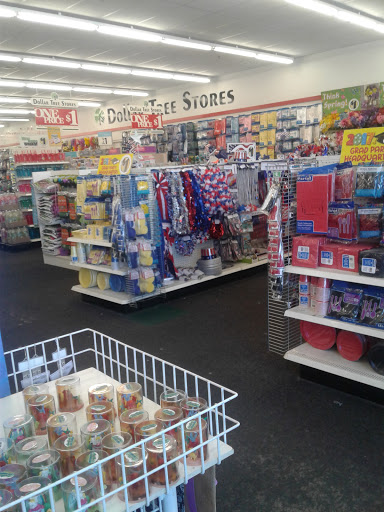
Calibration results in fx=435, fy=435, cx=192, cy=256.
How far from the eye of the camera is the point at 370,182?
2604 mm

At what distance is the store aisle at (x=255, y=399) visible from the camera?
2.12 m

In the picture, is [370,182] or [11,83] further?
[11,83]

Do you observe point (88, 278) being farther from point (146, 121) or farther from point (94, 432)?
point (146, 121)

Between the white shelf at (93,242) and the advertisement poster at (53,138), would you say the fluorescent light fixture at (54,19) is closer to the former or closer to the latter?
the white shelf at (93,242)

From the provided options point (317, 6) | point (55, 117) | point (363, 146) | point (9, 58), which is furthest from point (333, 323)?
point (9, 58)

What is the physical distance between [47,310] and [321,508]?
13.1 ft

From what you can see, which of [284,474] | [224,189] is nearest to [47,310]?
[224,189]

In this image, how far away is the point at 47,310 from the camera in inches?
205

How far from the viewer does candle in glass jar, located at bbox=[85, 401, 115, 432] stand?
1227 millimetres

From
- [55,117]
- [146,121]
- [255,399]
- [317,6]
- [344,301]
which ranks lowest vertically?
[255,399]

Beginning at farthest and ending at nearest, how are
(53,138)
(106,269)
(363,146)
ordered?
(53,138) → (106,269) → (363,146)

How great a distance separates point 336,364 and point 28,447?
2249mm

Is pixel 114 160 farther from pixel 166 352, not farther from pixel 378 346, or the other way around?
pixel 378 346

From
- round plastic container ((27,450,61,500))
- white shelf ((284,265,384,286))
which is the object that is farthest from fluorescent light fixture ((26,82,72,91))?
round plastic container ((27,450,61,500))
